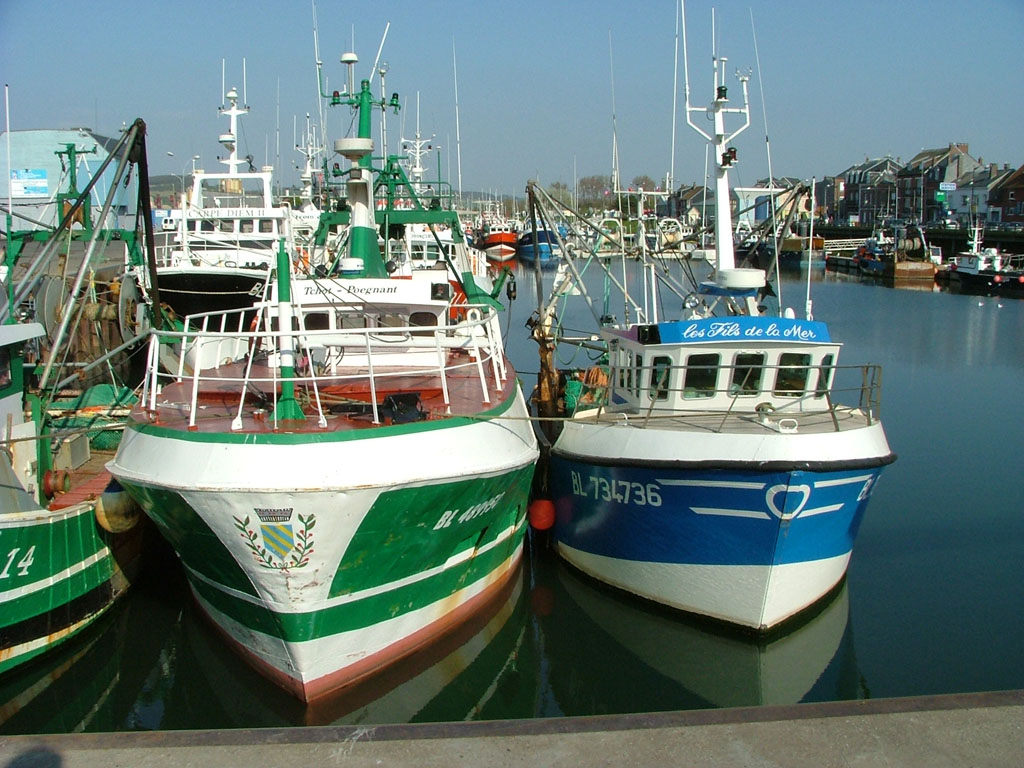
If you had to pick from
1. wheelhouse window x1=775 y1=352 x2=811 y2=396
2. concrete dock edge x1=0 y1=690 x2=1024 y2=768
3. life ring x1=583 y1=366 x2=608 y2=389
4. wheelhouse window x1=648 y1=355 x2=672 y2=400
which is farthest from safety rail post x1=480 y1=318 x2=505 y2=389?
concrete dock edge x1=0 y1=690 x2=1024 y2=768

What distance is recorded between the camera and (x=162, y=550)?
12586 millimetres

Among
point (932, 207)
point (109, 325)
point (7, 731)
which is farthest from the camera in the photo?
point (932, 207)


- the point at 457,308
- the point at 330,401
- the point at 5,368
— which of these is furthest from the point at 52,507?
the point at 457,308

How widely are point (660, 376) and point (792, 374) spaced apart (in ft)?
5.27

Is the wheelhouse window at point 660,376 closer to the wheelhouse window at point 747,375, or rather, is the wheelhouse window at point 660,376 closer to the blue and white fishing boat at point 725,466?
the blue and white fishing boat at point 725,466

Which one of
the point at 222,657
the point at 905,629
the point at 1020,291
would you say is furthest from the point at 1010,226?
the point at 222,657

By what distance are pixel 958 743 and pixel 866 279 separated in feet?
215

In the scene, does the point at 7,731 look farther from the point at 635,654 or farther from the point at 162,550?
the point at 635,654

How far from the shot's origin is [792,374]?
11422 millimetres

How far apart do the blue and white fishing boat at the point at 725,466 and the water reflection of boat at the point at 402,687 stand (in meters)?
1.91

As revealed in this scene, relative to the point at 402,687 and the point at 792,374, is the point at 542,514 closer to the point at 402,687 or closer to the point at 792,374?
the point at 792,374

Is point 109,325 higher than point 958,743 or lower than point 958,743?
higher

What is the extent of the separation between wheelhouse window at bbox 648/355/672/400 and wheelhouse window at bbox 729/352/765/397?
775 mm

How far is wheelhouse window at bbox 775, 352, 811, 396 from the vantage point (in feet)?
36.7
